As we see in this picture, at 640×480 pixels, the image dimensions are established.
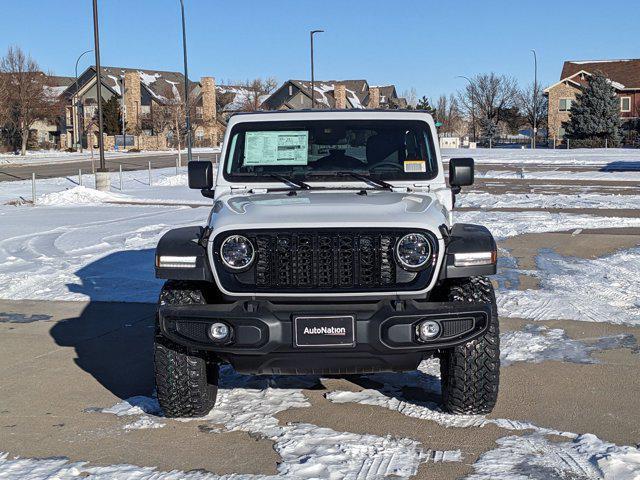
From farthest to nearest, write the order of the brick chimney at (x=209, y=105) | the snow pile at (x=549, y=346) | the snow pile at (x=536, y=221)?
the brick chimney at (x=209, y=105) < the snow pile at (x=536, y=221) < the snow pile at (x=549, y=346)

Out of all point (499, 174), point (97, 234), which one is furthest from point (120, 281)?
point (499, 174)

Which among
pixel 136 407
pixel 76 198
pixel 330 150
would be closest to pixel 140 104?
pixel 76 198

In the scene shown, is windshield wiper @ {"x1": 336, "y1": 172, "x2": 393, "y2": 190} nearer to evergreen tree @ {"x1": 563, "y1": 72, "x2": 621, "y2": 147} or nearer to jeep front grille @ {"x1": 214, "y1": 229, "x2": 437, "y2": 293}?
jeep front grille @ {"x1": 214, "y1": 229, "x2": 437, "y2": 293}

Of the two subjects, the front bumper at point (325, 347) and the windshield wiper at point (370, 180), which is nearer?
the front bumper at point (325, 347)

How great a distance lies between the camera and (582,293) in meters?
9.06

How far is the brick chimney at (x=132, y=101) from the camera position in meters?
82.3

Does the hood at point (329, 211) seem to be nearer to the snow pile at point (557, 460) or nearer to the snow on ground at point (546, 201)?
the snow pile at point (557, 460)

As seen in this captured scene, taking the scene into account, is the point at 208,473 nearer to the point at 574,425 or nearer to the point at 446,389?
the point at 446,389

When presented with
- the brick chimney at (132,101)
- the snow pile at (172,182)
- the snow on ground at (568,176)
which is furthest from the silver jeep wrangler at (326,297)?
the brick chimney at (132,101)

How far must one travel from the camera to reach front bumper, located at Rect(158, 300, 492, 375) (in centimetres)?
453

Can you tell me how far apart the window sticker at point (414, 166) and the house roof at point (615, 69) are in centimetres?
7047

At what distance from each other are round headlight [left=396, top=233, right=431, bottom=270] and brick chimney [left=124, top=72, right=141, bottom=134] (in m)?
80.3

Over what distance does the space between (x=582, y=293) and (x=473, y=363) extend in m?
4.57

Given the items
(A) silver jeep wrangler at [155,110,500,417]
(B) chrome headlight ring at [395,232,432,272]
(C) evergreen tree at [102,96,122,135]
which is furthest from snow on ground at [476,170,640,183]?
(C) evergreen tree at [102,96,122,135]
